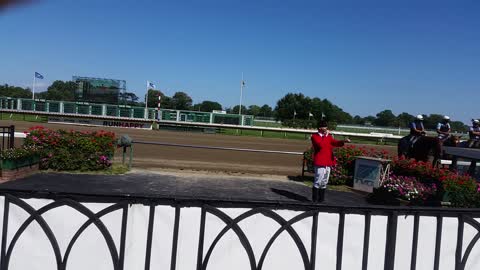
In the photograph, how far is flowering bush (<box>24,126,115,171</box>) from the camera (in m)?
12.1

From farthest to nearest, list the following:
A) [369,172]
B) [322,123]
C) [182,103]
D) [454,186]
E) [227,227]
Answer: [182,103], [369,172], [322,123], [454,186], [227,227]

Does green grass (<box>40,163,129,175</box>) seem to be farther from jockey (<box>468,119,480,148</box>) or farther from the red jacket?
jockey (<box>468,119,480,148</box>)

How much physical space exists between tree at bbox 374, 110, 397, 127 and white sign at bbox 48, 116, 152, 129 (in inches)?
4236

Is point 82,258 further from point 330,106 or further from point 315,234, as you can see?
point 330,106

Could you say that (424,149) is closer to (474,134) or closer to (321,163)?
(474,134)

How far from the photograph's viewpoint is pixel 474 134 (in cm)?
1511

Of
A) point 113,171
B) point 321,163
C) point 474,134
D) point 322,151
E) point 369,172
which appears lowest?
point 113,171

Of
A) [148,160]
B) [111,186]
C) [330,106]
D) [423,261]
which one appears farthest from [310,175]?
[330,106]

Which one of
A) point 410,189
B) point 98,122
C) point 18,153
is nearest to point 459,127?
point 98,122

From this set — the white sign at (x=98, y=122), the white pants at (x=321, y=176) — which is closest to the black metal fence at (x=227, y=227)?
the white pants at (x=321, y=176)

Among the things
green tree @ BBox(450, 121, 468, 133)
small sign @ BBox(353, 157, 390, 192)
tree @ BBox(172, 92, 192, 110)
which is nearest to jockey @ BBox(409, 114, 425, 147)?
small sign @ BBox(353, 157, 390, 192)

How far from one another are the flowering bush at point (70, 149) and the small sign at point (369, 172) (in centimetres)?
682

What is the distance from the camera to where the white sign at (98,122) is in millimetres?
44672

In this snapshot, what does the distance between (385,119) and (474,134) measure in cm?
13843
